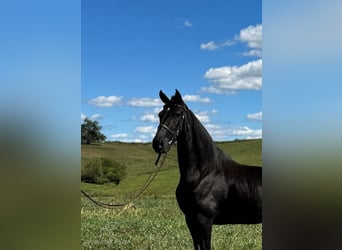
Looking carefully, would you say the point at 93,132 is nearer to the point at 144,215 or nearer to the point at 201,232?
the point at 144,215

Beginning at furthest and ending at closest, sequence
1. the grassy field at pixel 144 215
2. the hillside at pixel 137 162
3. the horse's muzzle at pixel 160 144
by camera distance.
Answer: the hillside at pixel 137 162 < the grassy field at pixel 144 215 < the horse's muzzle at pixel 160 144

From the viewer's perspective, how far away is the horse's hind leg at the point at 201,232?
316 cm

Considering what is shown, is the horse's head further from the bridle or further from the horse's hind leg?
the horse's hind leg

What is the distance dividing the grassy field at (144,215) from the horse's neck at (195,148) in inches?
24.4

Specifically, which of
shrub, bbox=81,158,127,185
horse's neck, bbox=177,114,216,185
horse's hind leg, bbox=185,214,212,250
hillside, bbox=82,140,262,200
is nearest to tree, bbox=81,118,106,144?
hillside, bbox=82,140,262,200

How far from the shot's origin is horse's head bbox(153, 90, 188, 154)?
3164 mm

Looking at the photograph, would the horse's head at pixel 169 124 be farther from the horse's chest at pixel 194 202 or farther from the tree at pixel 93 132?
the tree at pixel 93 132

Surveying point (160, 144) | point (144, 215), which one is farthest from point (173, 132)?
point (144, 215)

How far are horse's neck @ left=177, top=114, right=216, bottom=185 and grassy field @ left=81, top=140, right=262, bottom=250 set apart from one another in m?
0.62

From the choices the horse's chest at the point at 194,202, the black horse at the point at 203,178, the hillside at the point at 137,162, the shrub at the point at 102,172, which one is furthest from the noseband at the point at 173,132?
the shrub at the point at 102,172
